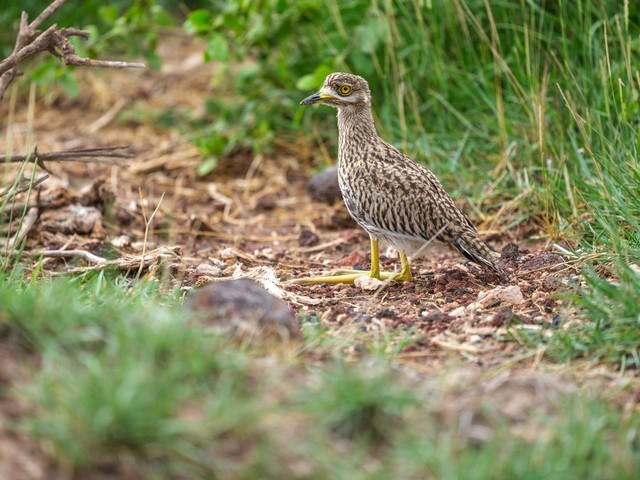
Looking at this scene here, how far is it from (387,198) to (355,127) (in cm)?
61

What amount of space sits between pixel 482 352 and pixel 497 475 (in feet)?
3.78

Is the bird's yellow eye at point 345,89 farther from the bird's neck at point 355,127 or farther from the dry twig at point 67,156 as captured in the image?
the dry twig at point 67,156

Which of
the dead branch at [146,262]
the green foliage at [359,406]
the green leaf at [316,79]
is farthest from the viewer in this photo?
the green leaf at [316,79]

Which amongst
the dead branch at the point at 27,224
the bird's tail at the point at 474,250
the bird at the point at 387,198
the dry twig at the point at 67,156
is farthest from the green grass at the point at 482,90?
the dead branch at the point at 27,224

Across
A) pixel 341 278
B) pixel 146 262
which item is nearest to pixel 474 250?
pixel 341 278

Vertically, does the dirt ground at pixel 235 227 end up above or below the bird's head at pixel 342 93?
below

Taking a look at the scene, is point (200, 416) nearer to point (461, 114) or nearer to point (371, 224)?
point (371, 224)

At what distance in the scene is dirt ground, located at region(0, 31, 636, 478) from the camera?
4051mm

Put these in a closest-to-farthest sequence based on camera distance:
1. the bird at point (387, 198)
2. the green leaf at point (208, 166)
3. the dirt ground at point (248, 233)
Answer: the dirt ground at point (248, 233), the bird at point (387, 198), the green leaf at point (208, 166)

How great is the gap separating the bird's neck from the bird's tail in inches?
34.7

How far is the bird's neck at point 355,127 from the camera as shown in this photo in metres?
5.15

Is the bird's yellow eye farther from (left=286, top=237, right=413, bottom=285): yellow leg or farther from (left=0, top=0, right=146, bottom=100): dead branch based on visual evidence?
(left=0, top=0, right=146, bottom=100): dead branch

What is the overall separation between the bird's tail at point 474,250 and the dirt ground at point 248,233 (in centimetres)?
13

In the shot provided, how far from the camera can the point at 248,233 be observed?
607 cm
